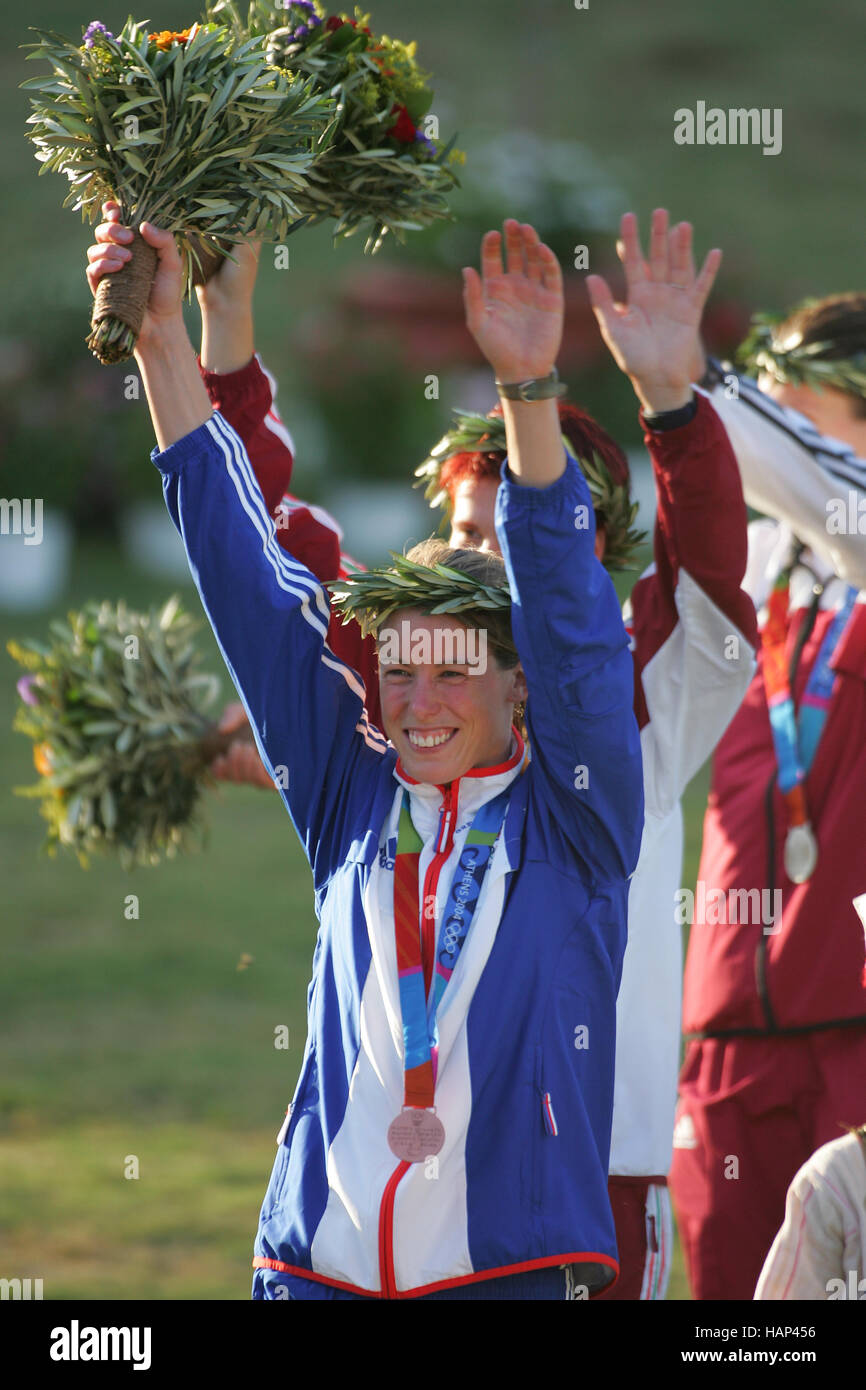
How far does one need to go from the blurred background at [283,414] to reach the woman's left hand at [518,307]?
185cm

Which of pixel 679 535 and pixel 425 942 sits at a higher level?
pixel 679 535

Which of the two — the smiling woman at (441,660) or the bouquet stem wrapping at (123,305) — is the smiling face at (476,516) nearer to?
the smiling woman at (441,660)

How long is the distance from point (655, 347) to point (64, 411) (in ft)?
42.6

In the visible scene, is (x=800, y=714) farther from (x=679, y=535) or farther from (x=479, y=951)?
(x=479, y=951)

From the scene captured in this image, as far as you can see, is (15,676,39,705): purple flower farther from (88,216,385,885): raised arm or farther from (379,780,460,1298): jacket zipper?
(379,780,460,1298): jacket zipper

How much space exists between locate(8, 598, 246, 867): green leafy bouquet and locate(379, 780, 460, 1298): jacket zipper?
144 cm

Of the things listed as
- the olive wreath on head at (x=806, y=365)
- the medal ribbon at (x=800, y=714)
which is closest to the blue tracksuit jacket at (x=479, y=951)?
the medal ribbon at (x=800, y=714)

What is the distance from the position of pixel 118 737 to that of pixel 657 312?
169cm

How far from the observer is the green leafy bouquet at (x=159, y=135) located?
2.65 meters

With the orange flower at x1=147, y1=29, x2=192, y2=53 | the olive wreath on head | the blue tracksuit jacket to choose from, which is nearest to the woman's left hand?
the blue tracksuit jacket

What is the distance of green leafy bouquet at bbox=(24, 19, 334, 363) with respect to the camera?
2.65 m

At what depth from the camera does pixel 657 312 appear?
3.04 metres

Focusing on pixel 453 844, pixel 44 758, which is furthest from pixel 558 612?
pixel 44 758
